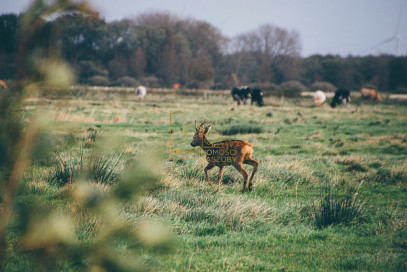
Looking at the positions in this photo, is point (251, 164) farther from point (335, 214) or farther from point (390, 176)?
point (390, 176)

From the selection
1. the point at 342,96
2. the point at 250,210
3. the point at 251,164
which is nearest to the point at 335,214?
the point at 250,210

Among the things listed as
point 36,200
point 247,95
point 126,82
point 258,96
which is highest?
point 126,82

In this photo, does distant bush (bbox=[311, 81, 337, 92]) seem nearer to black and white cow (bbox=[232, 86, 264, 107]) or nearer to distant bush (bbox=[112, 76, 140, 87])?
black and white cow (bbox=[232, 86, 264, 107])

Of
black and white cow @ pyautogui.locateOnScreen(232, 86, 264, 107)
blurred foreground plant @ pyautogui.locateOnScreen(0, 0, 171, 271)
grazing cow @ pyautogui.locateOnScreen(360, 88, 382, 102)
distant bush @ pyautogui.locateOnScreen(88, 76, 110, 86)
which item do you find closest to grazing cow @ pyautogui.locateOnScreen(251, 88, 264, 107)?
black and white cow @ pyautogui.locateOnScreen(232, 86, 264, 107)

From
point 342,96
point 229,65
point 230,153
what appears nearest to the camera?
point 230,153

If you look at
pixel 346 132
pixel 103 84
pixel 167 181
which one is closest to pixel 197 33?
pixel 103 84

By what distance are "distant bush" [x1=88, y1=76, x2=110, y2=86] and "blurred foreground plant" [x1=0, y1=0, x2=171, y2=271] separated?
6033 centimetres

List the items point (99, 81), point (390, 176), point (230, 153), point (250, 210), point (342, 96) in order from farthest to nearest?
point (99, 81) → point (342, 96) → point (390, 176) → point (230, 153) → point (250, 210)

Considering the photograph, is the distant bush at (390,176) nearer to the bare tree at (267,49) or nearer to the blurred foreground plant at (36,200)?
the blurred foreground plant at (36,200)

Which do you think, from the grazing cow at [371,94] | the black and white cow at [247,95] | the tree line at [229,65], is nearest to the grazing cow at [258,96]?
the black and white cow at [247,95]

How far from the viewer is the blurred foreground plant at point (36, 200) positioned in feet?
3.09

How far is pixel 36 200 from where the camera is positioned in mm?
1054

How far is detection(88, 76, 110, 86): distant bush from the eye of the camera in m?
58.6

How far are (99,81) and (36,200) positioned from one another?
63.0 meters
